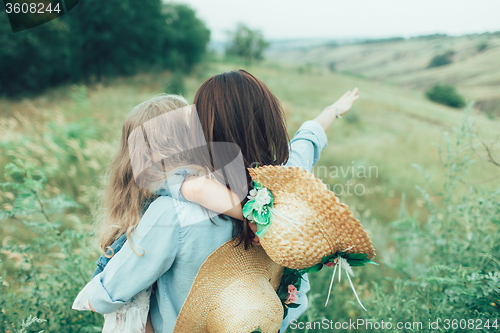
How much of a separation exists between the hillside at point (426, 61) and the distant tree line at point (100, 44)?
8.27 meters

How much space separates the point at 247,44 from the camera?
70.6ft

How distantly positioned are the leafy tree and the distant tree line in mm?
2587

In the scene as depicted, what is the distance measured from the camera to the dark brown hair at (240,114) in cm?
114

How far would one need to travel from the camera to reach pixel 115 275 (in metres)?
1.15

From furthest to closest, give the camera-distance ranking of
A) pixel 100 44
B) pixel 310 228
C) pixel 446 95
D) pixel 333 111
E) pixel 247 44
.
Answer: pixel 247 44 < pixel 100 44 < pixel 446 95 < pixel 333 111 < pixel 310 228

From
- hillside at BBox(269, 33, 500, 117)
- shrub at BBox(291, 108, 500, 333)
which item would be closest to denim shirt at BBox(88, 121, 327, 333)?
shrub at BBox(291, 108, 500, 333)

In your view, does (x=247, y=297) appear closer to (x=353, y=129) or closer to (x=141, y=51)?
(x=353, y=129)

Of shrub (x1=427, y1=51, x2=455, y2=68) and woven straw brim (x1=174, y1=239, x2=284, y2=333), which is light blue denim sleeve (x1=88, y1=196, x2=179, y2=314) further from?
shrub (x1=427, y1=51, x2=455, y2=68)

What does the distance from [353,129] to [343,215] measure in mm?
8524

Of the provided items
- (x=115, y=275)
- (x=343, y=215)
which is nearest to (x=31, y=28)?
(x=115, y=275)

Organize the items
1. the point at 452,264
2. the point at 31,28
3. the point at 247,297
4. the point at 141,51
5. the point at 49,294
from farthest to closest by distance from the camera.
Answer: the point at 141,51 → the point at 31,28 → the point at 452,264 → the point at 49,294 → the point at 247,297

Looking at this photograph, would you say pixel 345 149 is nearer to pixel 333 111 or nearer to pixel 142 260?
pixel 333 111

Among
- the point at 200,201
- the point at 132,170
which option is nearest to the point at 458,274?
the point at 200,201

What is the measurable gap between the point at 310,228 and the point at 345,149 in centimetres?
594
